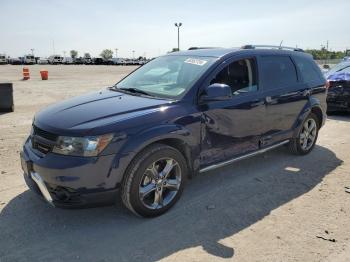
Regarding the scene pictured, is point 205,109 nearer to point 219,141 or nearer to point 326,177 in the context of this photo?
point 219,141

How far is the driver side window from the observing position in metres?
4.66

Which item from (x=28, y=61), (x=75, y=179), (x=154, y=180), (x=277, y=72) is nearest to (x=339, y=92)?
(x=277, y=72)

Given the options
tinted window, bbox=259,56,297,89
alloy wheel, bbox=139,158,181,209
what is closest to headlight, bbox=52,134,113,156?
alloy wheel, bbox=139,158,181,209

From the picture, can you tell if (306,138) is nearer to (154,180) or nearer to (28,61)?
(154,180)

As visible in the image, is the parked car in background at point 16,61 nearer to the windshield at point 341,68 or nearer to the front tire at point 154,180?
the windshield at point 341,68

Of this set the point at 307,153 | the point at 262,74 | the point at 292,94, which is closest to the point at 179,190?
the point at 262,74

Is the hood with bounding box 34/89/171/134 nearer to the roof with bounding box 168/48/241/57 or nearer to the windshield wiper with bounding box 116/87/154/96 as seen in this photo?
the windshield wiper with bounding box 116/87/154/96

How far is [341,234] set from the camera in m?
3.70

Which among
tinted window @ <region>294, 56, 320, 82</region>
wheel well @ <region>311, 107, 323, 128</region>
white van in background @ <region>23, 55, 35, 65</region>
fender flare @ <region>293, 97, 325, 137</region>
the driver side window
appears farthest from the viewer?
white van in background @ <region>23, 55, 35, 65</region>

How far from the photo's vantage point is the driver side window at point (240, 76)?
15.3 feet

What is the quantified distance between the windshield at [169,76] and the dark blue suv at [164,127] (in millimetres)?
17

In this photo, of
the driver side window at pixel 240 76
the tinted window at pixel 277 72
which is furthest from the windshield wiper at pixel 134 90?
the tinted window at pixel 277 72

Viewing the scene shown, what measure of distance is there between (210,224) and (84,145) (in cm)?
153

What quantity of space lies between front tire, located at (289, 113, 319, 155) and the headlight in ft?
11.7
